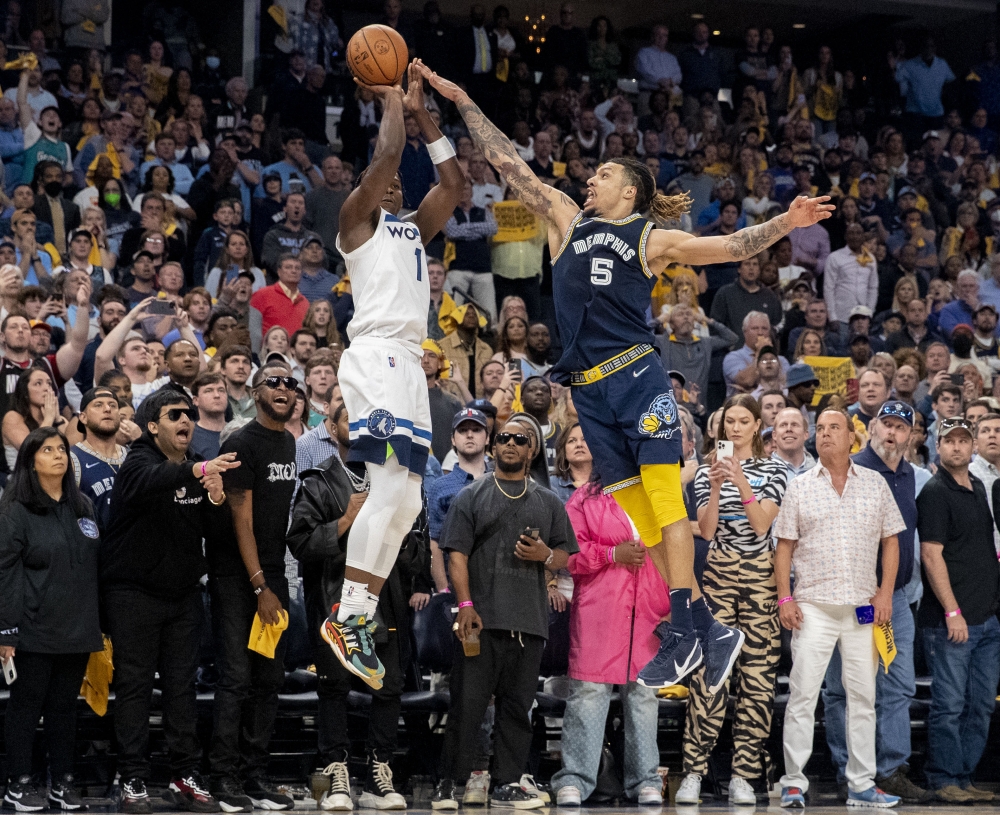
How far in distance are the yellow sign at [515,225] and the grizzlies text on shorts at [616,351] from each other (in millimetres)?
7890

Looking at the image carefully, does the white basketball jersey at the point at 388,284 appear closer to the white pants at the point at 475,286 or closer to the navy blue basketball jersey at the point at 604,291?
the navy blue basketball jersey at the point at 604,291

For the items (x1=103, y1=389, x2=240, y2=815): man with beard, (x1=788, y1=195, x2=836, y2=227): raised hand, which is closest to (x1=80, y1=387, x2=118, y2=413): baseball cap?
(x1=103, y1=389, x2=240, y2=815): man with beard

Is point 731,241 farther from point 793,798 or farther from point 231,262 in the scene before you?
point 231,262

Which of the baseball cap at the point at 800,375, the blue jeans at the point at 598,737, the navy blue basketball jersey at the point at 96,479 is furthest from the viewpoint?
the baseball cap at the point at 800,375

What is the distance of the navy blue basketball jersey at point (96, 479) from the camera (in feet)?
25.4

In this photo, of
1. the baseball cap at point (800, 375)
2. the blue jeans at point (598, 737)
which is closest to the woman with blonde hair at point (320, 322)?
the baseball cap at point (800, 375)

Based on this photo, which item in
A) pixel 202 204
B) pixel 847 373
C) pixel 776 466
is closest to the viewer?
pixel 776 466

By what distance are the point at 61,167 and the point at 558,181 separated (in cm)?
523

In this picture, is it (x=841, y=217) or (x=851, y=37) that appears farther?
(x=851, y=37)

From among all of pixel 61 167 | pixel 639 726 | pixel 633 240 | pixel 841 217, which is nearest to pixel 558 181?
pixel 841 217

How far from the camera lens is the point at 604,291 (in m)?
5.98

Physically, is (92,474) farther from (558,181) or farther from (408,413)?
(558,181)

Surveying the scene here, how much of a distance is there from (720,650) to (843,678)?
7.93 feet

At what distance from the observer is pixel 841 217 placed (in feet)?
53.8
